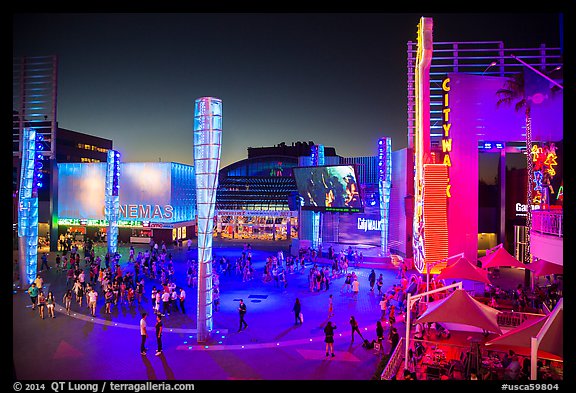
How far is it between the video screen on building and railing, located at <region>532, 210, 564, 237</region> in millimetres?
19899

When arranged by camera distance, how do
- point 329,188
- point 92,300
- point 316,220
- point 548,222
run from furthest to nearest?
point 316,220, point 329,188, point 92,300, point 548,222

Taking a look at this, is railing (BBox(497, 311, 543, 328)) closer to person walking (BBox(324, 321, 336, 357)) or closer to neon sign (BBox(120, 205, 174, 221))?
person walking (BBox(324, 321, 336, 357))

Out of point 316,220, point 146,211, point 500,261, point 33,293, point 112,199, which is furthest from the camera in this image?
point 146,211

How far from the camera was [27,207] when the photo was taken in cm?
2180

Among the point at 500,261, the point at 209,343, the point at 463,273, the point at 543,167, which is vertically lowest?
the point at 209,343

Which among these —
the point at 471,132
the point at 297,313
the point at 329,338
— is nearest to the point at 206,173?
the point at 297,313

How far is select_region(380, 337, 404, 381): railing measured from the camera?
10130 mm

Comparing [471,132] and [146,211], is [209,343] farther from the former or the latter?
[146,211]

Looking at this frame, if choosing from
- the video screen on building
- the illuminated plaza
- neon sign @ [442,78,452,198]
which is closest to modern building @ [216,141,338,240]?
the illuminated plaza

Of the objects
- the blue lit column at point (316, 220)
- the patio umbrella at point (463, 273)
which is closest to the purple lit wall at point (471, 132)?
the patio umbrella at point (463, 273)

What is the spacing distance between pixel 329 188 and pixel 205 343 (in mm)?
20985

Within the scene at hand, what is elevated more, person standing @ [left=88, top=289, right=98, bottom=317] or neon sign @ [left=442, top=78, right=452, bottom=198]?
neon sign @ [left=442, top=78, right=452, bottom=198]
